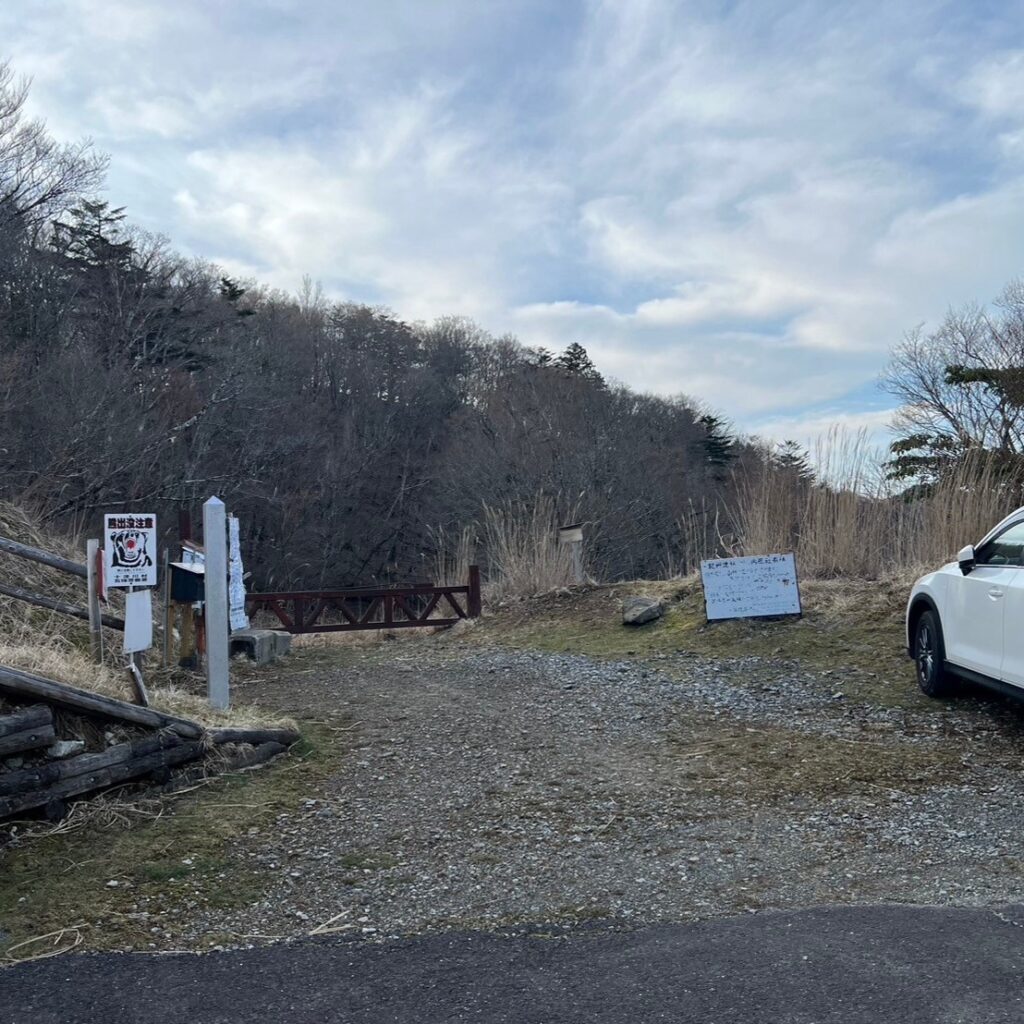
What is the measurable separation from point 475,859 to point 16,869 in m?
1.94

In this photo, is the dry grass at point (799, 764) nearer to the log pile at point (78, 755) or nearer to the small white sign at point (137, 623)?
the log pile at point (78, 755)

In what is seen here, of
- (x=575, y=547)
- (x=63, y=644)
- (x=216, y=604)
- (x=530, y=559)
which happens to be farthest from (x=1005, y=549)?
(x=530, y=559)

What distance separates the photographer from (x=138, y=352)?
3466 centimetres

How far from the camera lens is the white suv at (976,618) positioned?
6.19 m

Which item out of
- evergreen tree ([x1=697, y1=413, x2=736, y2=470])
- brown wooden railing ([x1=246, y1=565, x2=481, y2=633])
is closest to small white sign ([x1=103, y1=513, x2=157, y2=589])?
brown wooden railing ([x1=246, y1=565, x2=481, y2=633])

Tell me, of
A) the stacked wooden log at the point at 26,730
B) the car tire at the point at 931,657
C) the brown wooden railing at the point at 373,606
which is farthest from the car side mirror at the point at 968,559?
the brown wooden railing at the point at 373,606

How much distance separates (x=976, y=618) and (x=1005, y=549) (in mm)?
492

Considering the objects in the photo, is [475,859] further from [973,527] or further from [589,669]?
[973,527]

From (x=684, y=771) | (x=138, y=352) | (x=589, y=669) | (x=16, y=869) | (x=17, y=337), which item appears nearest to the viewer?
(x=16, y=869)

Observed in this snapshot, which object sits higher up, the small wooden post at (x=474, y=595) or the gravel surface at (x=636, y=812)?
the small wooden post at (x=474, y=595)

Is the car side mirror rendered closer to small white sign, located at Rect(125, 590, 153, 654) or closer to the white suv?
the white suv

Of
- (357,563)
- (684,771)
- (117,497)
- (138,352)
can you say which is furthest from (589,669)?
(357,563)

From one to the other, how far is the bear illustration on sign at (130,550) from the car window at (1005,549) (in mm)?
5465

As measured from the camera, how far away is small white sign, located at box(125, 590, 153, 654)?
569 centimetres
